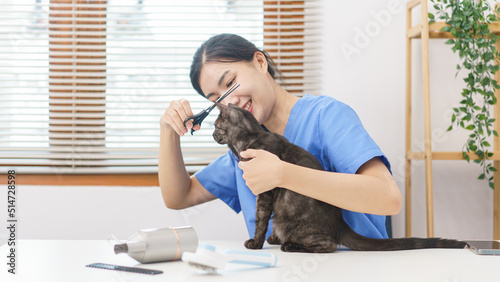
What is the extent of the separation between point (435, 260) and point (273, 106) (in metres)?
0.63

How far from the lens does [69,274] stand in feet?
2.33

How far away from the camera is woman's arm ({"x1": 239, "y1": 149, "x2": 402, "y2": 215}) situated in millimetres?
894

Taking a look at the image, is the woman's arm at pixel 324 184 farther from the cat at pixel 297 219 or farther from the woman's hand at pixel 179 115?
the woman's hand at pixel 179 115

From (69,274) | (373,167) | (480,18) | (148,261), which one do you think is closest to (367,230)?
(373,167)

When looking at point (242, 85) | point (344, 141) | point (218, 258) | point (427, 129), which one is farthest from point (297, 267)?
point (427, 129)

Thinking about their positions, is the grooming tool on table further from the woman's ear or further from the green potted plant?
the green potted plant

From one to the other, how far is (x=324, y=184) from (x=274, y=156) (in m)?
0.12

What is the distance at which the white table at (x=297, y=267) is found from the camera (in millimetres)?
688

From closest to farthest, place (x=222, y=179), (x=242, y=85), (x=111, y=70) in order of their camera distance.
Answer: (x=242, y=85) → (x=222, y=179) → (x=111, y=70)

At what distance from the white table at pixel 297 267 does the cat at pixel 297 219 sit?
0.08ft

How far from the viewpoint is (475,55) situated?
6.36 ft

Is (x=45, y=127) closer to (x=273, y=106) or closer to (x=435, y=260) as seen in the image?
(x=273, y=106)

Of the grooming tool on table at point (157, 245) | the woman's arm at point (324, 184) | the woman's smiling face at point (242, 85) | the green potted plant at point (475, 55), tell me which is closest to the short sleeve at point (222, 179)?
the woman's smiling face at point (242, 85)

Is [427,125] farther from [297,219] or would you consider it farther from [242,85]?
[297,219]
